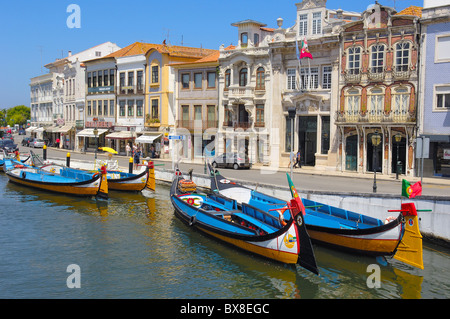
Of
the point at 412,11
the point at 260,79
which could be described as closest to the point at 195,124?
the point at 260,79

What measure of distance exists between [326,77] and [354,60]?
2911mm

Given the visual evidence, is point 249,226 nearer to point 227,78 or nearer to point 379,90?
point 379,90

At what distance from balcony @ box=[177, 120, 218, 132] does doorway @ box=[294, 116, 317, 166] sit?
31.9 feet

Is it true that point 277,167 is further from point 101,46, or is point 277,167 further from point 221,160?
point 101,46

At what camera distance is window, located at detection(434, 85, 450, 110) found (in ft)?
109

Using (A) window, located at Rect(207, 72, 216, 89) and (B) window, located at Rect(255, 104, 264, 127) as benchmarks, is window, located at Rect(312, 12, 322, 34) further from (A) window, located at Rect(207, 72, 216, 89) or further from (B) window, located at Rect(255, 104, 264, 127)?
(A) window, located at Rect(207, 72, 216, 89)

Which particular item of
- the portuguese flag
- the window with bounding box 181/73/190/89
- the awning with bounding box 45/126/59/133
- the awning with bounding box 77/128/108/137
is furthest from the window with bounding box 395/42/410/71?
the awning with bounding box 45/126/59/133

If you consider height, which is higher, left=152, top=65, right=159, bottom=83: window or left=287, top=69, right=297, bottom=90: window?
left=152, top=65, right=159, bottom=83: window

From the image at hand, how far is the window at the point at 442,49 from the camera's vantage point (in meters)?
33.0

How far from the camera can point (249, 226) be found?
19.7 metres

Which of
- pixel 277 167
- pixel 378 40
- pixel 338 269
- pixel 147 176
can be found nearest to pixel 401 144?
pixel 378 40

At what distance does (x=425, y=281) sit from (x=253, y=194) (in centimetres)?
1027

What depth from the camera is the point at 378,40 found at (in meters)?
35.8

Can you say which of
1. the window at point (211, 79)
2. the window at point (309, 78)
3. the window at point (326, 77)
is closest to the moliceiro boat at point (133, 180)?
→ the window at point (309, 78)
